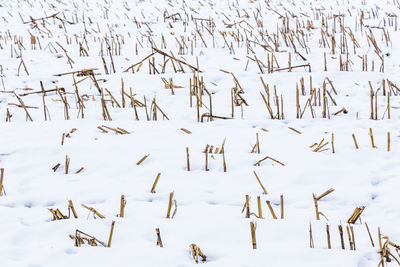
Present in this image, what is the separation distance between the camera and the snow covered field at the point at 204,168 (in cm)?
174

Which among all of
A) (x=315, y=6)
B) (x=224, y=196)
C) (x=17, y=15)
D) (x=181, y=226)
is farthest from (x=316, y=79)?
(x=17, y=15)

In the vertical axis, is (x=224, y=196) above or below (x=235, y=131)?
below

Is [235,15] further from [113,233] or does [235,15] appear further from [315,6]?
[113,233]

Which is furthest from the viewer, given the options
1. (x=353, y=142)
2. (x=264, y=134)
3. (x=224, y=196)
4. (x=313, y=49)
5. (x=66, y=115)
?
(x=313, y=49)

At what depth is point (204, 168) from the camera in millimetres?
2537

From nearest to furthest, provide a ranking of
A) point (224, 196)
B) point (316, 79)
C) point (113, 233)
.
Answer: point (113, 233) < point (224, 196) < point (316, 79)

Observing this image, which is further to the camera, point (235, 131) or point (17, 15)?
point (17, 15)

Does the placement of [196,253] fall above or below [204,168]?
below

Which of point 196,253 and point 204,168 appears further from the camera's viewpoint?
point 204,168

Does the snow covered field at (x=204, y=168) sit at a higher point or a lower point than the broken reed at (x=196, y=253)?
higher

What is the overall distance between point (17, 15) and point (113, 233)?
909 cm

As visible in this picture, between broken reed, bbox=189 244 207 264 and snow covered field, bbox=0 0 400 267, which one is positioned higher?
snow covered field, bbox=0 0 400 267

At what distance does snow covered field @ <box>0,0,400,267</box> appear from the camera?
174 cm

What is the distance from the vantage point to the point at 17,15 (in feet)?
30.8
